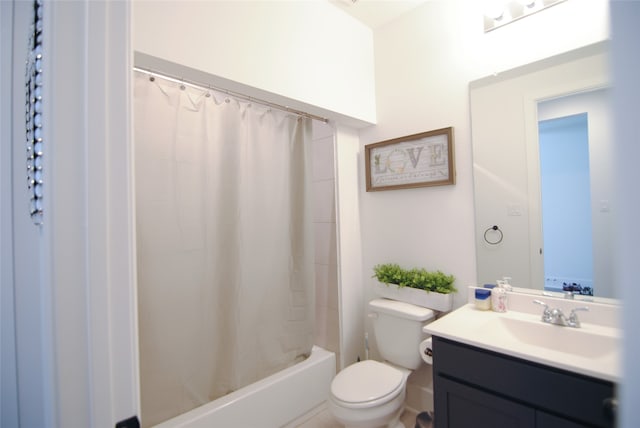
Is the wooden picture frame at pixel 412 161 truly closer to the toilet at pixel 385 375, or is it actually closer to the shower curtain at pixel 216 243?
the shower curtain at pixel 216 243

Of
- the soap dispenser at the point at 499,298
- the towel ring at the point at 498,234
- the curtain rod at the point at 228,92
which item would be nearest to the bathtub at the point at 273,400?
the soap dispenser at the point at 499,298

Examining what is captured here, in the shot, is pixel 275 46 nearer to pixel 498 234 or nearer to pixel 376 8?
pixel 376 8

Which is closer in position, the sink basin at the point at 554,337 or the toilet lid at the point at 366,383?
the sink basin at the point at 554,337

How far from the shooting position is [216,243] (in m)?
1.60

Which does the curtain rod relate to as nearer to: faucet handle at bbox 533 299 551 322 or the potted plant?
the potted plant

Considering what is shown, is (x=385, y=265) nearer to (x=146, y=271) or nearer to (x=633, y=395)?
(x=146, y=271)

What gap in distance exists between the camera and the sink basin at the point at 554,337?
3.80 feet

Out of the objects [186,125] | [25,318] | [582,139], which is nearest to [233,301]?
[186,125]

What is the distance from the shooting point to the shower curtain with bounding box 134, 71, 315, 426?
1.38 m

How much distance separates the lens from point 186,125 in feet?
4.91

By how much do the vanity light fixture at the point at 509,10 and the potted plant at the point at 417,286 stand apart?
1.43 m

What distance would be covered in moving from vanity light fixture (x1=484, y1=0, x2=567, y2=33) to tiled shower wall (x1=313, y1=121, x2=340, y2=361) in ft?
3.62

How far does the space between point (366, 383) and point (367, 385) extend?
2cm

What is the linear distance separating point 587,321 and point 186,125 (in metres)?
2.14
